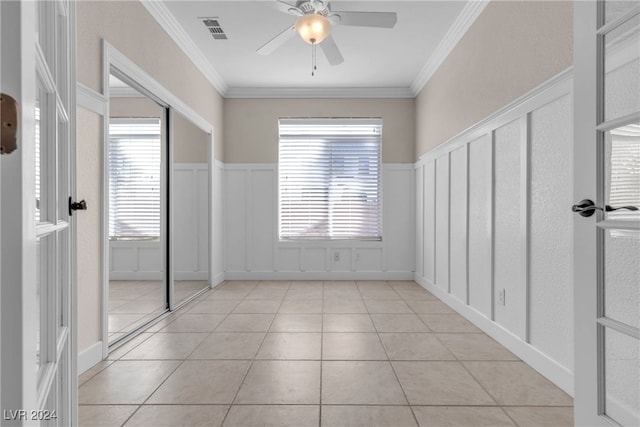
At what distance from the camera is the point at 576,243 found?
1.28 m

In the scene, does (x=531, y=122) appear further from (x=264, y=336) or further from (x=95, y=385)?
(x=95, y=385)

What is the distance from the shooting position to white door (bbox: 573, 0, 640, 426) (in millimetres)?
1165

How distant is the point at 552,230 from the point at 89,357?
9.27 ft

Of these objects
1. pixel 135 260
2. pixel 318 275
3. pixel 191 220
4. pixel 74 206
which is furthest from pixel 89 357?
pixel 318 275

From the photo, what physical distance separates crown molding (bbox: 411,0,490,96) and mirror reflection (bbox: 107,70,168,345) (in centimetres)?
287

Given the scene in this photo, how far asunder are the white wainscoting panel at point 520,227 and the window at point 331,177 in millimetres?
1647

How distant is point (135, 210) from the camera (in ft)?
10.3

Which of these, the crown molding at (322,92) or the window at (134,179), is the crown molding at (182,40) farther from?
the window at (134,179)

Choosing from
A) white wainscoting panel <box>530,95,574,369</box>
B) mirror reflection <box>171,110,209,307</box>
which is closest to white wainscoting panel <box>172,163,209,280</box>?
mirror reflection <box>171,110,209,307</box>

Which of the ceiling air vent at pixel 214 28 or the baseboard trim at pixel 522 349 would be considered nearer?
the baseboard trim at pixel 522 349

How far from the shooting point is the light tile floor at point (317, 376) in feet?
5.43

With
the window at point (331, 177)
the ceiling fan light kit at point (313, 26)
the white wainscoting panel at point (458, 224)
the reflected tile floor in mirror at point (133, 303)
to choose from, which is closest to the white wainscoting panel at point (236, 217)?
the window at point (331, 177)

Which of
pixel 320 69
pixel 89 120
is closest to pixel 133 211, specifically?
pixel 89 120

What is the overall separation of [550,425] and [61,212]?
210 cm
